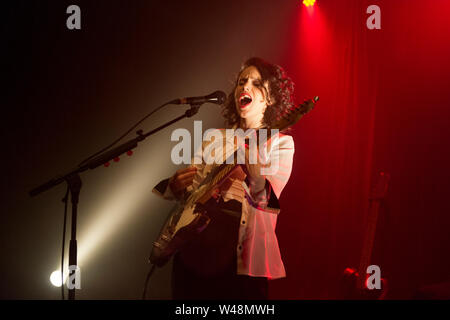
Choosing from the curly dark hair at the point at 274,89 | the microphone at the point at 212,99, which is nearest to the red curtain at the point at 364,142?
the curly dark hair at the point at 274,89

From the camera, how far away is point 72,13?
3.29 meters

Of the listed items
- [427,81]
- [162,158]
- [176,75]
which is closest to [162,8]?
[176,75]

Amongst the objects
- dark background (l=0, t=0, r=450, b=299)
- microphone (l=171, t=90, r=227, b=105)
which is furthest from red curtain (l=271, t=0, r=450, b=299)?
microphone (l=171, t=90, r=227, b=105)

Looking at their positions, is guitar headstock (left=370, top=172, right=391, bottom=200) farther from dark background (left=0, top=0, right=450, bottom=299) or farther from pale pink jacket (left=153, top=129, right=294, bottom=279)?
pale pink jacket (left=153, top=129, right=294, bottom=279)

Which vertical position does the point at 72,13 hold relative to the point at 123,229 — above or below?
above

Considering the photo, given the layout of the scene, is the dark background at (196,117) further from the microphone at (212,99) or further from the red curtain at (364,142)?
the microphone at (212,99)

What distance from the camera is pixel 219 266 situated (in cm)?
214

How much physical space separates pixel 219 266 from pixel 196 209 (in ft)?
0.98

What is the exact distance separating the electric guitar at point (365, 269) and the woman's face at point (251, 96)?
88 cm

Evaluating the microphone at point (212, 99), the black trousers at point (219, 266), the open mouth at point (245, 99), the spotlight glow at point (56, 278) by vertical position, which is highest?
the open mouth at point (245, 99)

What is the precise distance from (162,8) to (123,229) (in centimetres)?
170

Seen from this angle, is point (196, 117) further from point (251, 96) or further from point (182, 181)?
point (182, 181)

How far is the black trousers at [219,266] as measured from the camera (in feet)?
Result: 7.00
